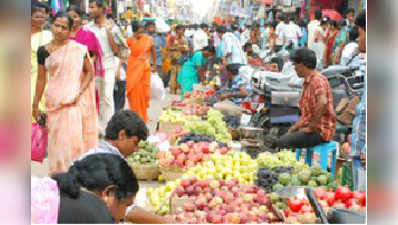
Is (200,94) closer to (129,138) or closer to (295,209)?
(295,209)

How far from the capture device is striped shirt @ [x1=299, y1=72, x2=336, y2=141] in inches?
221

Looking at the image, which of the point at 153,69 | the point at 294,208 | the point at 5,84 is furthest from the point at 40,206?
the point at 153,69

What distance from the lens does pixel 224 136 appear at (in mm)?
7352

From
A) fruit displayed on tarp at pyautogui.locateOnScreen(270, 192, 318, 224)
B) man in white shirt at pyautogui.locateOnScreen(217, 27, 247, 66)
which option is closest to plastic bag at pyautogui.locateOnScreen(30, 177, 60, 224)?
fruit displayed on tarp at pyautogui.locateOnScreen(270, 192, 318, 224)

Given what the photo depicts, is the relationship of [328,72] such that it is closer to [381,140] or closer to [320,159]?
[320,159]

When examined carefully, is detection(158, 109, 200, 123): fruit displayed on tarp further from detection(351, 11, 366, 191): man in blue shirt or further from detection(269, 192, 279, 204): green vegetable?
detection(351, 11, 366, 191): man in blue shirt

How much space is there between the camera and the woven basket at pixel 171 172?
552 cm

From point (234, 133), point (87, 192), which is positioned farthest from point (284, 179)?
point (234, 133)

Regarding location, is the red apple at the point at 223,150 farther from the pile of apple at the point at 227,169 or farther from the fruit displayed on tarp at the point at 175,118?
the fruit displayed on tarp at the point at 175,118

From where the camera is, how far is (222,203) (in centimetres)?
426

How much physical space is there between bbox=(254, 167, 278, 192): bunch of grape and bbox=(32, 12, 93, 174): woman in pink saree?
5.16 feet

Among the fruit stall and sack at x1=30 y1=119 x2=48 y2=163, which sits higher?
sack at x1=30 y1=119 x2=48 y2=163

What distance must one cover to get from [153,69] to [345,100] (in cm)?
436

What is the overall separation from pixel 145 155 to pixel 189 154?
1.75 feet
